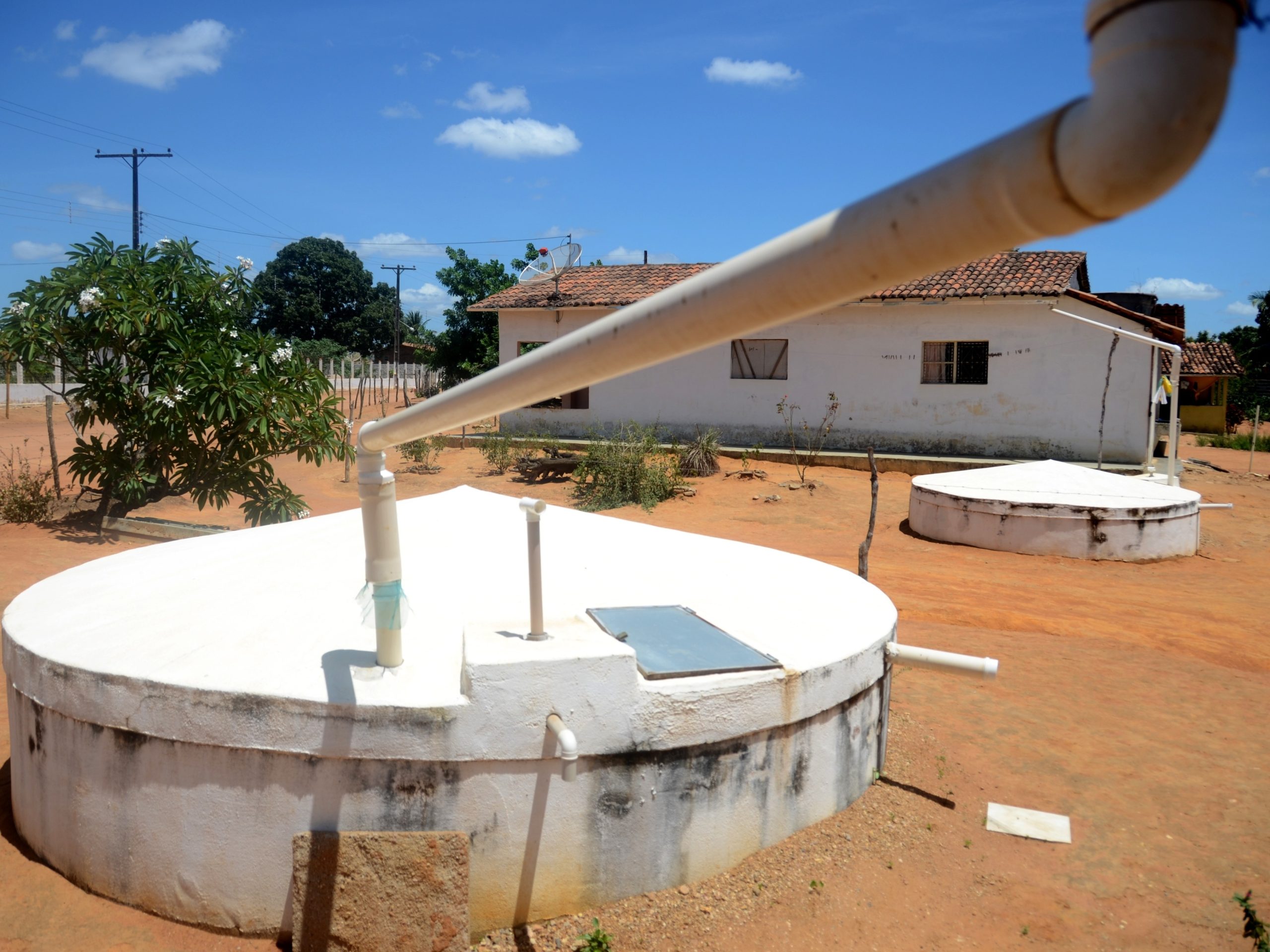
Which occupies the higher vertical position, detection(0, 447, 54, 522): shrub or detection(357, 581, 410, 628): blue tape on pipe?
detection(357, 581, 410, 628): blue tape on pipe

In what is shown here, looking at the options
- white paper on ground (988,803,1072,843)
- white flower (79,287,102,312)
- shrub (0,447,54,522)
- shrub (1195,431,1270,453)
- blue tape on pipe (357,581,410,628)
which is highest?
white flower (79,287,102,312)

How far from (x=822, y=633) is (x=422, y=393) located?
32.0 meters

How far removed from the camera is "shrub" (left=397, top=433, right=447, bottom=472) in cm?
1733

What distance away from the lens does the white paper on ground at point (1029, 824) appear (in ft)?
12.8

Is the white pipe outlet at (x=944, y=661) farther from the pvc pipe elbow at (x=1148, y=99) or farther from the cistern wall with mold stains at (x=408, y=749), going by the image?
the pvc pipe elbow at (x=1148, y=99)

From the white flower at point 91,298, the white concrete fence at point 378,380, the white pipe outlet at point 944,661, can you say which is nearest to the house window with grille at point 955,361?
the white flower at point 91,298

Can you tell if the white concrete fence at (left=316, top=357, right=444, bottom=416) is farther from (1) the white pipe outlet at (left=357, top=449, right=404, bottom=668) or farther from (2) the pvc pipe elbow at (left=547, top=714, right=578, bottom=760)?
(2) the pvc pipe elbow at (left=547, top=714, right=578, bottom=760)

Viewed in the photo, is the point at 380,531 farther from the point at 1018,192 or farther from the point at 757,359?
the point at 757,359

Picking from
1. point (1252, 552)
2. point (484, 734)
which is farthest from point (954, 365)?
point (484, 734)

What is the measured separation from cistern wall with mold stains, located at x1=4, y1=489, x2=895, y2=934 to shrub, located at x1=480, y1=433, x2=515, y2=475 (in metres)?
13.0

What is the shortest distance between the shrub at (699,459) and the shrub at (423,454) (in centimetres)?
483

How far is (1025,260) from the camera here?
17.3m

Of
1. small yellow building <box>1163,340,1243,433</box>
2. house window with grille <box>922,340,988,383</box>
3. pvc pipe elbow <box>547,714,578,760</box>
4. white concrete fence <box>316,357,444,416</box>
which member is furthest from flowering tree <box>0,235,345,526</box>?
small yellow building <box>1163,340,1243,433</box>

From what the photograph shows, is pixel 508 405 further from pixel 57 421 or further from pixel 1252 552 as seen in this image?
pixel 57 421
